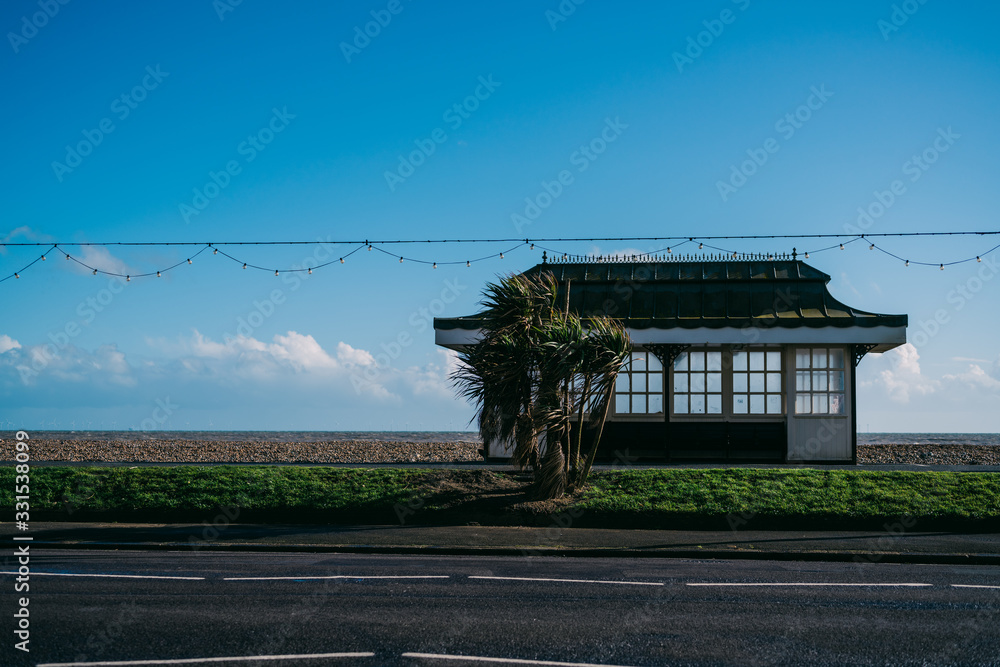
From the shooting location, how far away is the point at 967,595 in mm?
7820

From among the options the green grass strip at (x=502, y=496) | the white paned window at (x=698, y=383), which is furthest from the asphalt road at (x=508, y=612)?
the white paned window at (x=698, y=383)

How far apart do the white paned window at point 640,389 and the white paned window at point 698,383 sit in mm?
475

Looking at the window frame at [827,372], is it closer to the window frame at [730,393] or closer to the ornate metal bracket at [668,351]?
the window frame at [730,393]

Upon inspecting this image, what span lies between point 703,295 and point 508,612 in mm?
16272

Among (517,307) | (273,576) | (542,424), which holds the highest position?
(517,307)

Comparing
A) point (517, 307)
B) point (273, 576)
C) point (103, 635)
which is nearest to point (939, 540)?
point (517, 307)

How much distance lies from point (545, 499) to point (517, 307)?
11.6 feet

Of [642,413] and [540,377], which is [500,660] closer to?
[540,377]

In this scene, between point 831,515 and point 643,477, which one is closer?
point 831,515

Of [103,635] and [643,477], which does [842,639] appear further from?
[643,477]

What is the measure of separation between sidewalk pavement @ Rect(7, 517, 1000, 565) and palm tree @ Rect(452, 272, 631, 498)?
177 cm

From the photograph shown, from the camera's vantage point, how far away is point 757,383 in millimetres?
21078

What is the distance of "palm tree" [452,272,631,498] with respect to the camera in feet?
44.4

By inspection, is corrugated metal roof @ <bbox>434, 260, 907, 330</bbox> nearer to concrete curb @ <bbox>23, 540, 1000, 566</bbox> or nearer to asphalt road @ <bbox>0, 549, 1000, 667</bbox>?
concrete curb @ <bbox>23, 540, 1000, 566</bbox>
